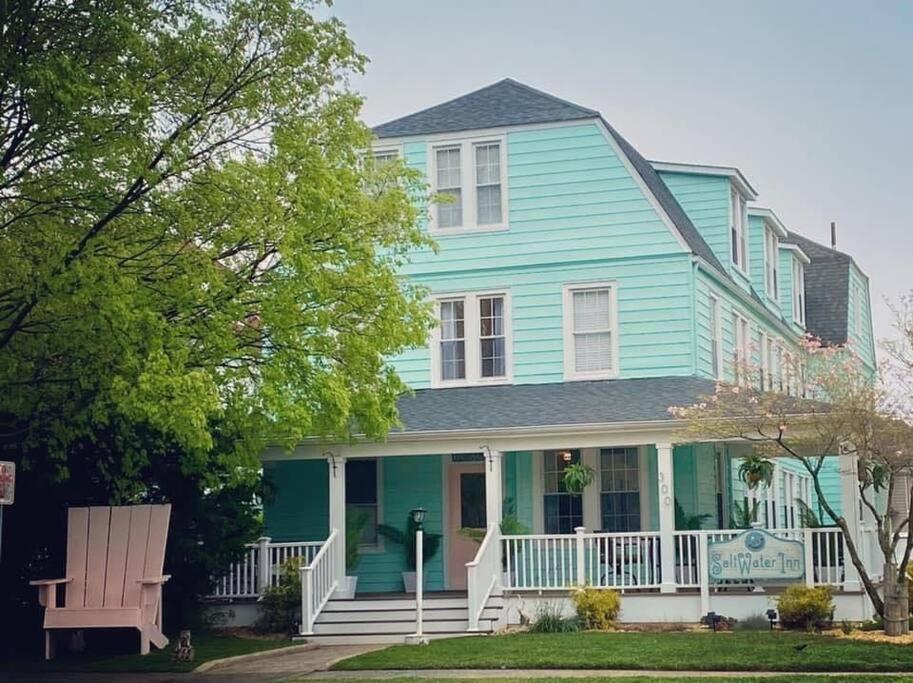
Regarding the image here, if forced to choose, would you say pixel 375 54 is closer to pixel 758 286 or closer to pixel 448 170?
pixel 448 170

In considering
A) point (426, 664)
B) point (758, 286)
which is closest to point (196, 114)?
point (426, 664)

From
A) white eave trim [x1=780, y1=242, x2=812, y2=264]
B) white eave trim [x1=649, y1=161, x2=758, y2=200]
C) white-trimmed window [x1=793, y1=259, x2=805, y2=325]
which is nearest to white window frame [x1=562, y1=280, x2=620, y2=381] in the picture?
white eave trim [x1=649, y1=161, x2=758, y2=200]

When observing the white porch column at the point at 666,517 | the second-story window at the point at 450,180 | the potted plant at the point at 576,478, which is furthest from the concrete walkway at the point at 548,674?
the second-story window at the point at 450,180

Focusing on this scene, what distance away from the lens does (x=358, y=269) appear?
15.5 metres

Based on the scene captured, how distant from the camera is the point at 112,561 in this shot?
16203 mm

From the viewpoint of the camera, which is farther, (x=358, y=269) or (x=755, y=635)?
(x=755, y=635)

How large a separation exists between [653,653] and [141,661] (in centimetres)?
613

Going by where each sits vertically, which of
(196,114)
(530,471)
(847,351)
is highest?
(196,114)

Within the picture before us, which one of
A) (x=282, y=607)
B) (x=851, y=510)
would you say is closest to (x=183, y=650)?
(x=282, y=607)

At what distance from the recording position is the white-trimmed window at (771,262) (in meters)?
28.6

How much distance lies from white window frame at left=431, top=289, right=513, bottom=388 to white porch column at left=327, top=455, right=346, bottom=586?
2764 mm

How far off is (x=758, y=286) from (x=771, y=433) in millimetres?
9219

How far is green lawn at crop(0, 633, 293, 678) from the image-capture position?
53.2ft

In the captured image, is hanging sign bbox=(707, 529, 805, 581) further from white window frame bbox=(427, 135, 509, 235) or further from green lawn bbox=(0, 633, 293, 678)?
white window frame bbox=(427, 135, 509, 235)
